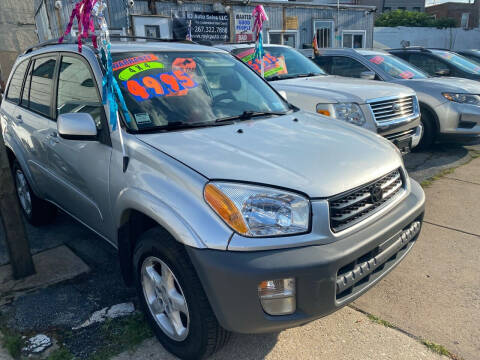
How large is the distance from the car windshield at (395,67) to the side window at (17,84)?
17.6 feet

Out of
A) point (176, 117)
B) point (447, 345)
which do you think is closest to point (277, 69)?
point (176, 117)

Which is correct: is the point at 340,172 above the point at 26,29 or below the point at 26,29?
below

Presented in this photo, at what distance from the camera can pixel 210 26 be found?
45.8ft

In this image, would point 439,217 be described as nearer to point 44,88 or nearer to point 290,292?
point 290,292

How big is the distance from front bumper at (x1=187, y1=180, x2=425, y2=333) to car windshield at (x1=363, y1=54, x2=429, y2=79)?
5.56 metres

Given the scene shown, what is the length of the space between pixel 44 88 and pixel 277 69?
11.6 feet

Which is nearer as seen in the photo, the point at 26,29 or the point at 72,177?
the point at 72,177

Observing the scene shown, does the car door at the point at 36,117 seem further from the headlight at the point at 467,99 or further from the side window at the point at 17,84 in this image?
the headlight at the point at 467,99

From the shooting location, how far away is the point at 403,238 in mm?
2561

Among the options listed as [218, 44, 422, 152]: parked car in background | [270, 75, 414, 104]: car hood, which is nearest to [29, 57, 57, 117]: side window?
[218, 44, 422, 152]: parked car in background

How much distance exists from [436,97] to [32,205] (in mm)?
5728

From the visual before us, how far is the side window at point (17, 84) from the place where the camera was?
414 centimetres

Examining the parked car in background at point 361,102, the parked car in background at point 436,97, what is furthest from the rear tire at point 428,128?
the parked car in background at point 361,102

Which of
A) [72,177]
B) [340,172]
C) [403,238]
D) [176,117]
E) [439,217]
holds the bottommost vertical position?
[439,217]
